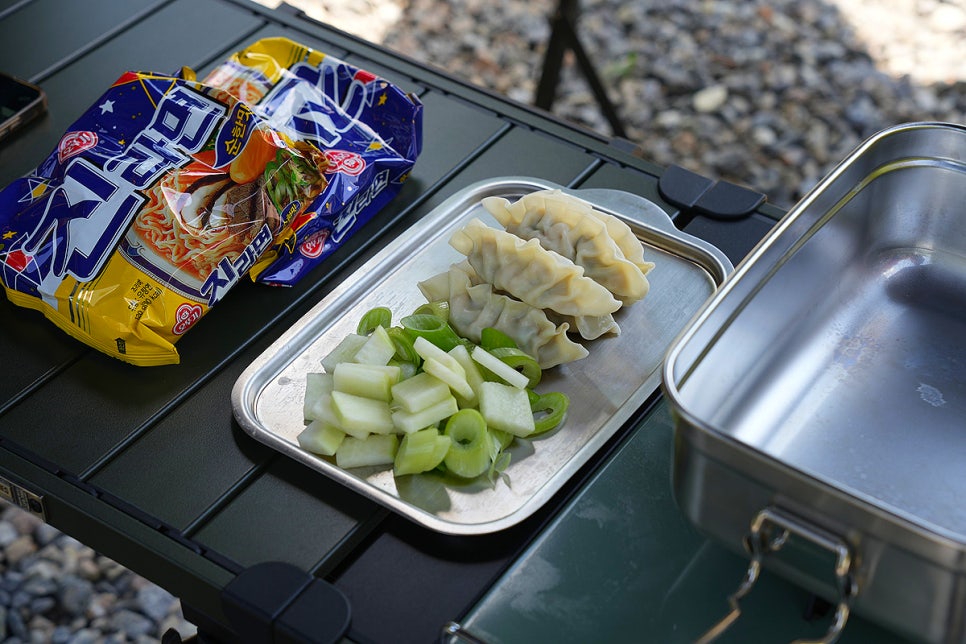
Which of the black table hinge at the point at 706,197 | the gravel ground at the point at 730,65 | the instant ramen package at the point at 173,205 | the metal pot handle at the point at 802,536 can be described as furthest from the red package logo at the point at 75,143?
the gravel ground at the point at 730,65

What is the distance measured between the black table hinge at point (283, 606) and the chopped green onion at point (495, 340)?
0.32 meters

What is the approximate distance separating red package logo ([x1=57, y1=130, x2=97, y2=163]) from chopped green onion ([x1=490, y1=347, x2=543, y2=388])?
52 centimetres

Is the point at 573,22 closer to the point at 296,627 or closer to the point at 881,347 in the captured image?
the point at 881,347

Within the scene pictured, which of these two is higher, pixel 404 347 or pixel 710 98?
pixel 710 98

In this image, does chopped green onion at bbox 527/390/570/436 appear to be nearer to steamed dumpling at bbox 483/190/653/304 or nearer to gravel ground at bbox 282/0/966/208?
steamed dumpling at bbox 483/190/653/304

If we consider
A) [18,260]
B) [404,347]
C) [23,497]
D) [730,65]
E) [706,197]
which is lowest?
[23,497]

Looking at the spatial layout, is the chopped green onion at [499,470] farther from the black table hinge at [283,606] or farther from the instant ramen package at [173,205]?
the instant ramen package at [173,205]

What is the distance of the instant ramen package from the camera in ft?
4.06

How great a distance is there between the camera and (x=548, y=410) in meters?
1.19

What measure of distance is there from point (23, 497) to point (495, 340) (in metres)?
0.51

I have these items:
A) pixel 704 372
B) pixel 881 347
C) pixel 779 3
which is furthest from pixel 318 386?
pixel 779 3

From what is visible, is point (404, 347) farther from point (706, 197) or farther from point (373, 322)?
point (706, 197)

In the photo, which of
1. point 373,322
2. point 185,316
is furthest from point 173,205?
point 373,322

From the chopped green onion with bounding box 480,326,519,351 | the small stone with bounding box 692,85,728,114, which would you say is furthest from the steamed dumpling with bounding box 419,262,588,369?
the small stone with bounding box 692,85,728,114
